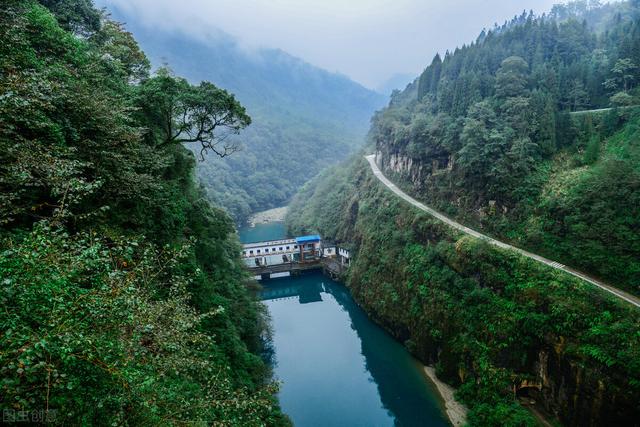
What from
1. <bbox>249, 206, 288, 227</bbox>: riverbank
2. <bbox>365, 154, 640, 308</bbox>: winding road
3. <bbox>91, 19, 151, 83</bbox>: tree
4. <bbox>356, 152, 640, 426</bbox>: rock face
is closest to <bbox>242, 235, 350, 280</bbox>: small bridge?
<bbox>365, 154, 640, 308</bbox>: winding road

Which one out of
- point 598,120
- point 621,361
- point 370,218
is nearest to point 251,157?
point 370,218

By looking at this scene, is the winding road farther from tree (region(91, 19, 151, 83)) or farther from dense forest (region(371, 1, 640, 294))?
tree (region(91, 19, 151, 83))

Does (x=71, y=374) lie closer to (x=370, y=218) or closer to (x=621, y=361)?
(x=621, y=361)

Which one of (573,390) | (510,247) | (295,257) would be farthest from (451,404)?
(295,257)

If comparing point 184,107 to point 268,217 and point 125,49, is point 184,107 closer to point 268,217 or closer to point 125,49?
point 125,49

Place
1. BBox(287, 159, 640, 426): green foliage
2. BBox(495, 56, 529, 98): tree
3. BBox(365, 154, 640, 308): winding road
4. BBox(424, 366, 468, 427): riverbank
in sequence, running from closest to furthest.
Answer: BBox(287, 159, 640, 426): green foliage
BBox(365, 154, 640, 308): winding road
BBox(424, 366, 468, 427): riverbank
BBox(495, 56, 529, 98): tree

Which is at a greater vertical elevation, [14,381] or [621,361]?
[14,381]
